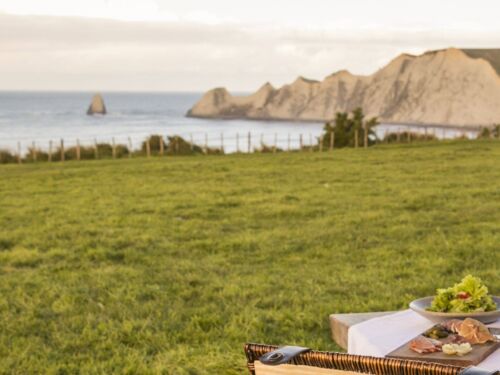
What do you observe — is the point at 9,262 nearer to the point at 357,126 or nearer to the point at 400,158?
the point at 400,158

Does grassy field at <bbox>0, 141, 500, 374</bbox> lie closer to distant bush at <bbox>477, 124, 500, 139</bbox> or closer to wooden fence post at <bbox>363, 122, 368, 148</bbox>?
wooden fence post at <bbox>363, 122, 368, 148</bbox>

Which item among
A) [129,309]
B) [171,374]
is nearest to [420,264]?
[129,309]

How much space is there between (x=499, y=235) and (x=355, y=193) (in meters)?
5.98

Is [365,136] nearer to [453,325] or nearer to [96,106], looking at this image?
[453,325]

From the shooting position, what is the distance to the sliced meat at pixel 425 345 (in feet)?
10.4

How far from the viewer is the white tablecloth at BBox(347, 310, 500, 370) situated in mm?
3494

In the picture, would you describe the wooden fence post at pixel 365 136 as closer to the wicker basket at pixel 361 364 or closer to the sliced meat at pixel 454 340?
the sliced meat at pixel 454 340

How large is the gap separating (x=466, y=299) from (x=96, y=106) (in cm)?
18022

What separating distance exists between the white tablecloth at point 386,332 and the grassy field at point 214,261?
8.22 feet

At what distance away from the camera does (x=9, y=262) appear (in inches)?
435

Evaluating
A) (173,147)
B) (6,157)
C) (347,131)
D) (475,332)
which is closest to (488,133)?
(347,131)

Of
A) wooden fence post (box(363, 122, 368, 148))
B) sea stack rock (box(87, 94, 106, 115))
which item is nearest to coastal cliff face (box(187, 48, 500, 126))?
sea stack rock (box(87, 94, 106, 115))

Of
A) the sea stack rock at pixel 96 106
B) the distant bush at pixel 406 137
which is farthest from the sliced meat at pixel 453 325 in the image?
the sea stack rock at pixel 96 106

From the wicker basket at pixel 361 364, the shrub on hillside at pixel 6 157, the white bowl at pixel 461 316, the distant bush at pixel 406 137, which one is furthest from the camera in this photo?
the distant bush at pixel 406 137
